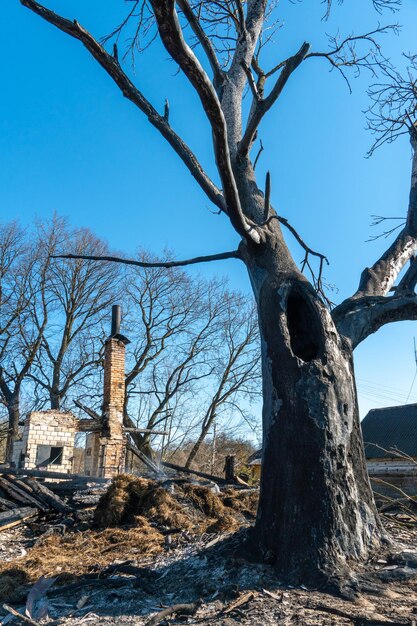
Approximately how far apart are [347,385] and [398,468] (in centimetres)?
2157

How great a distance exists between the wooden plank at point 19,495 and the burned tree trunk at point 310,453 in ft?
17.7

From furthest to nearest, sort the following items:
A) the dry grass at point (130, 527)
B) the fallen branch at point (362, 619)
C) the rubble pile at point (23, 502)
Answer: the rubble pile at point (23, 502)
the dry grass at point (130, 527)
the fallen branch at point (362, 619)

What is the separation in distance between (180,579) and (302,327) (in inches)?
88.5

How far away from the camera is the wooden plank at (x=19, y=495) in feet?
27.9

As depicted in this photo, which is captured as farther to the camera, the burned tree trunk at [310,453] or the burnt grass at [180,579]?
the burned tree trunk at [310,453]

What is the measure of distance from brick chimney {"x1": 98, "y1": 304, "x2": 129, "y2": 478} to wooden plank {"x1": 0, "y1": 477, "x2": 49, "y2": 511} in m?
8.22

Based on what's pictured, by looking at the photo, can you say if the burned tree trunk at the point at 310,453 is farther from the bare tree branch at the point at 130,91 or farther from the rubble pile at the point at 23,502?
the rubble pile at the point at 23,502

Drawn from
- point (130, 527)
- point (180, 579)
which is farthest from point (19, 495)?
point (180, 579)

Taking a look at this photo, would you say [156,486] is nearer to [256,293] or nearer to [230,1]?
[256,293]

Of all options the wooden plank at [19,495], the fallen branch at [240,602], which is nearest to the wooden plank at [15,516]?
the wooden plank at [19,495]

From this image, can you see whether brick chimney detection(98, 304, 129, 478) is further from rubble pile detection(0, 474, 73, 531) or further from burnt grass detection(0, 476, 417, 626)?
burnt grass detection(0, 476, 417, 626)

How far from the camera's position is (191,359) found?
27.6 m

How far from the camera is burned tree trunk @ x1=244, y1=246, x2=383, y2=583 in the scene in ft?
12.7

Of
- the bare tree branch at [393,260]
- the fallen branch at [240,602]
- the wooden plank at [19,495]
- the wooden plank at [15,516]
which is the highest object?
the bare tree branch at [393,260]
